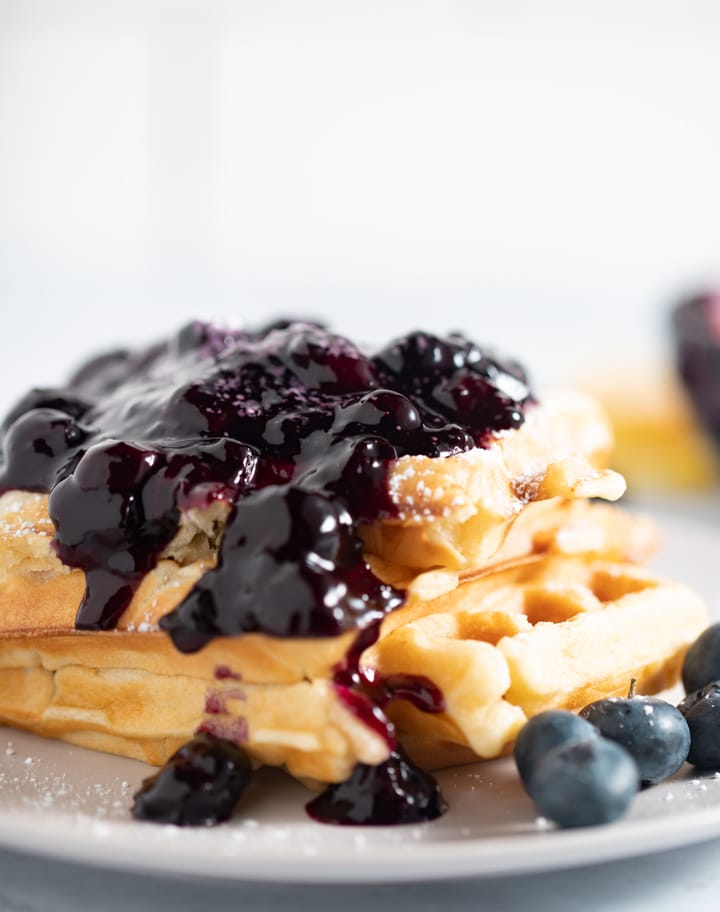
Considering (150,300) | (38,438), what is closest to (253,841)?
(38,438)

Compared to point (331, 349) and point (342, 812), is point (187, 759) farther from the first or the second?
point (331, 349)

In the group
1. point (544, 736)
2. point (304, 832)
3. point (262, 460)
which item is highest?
point (262, 460)

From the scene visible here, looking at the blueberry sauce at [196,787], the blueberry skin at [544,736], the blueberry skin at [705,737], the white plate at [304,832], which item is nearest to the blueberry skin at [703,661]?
the blueberry skin at [705,737]

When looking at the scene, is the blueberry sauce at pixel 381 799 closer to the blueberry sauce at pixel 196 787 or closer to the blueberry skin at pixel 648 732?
the blueberry sauce at pixel 196 787

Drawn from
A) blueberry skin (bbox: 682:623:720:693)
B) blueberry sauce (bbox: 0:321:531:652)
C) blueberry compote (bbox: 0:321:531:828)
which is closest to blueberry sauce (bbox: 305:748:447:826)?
blueberry compote (bbox: 0:321:531:828)

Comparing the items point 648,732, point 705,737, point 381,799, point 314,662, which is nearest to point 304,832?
point 381,799

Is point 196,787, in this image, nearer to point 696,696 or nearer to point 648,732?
point 648,732

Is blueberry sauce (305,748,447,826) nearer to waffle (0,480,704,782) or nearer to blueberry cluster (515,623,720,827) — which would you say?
waffle (0,480,704,782)
